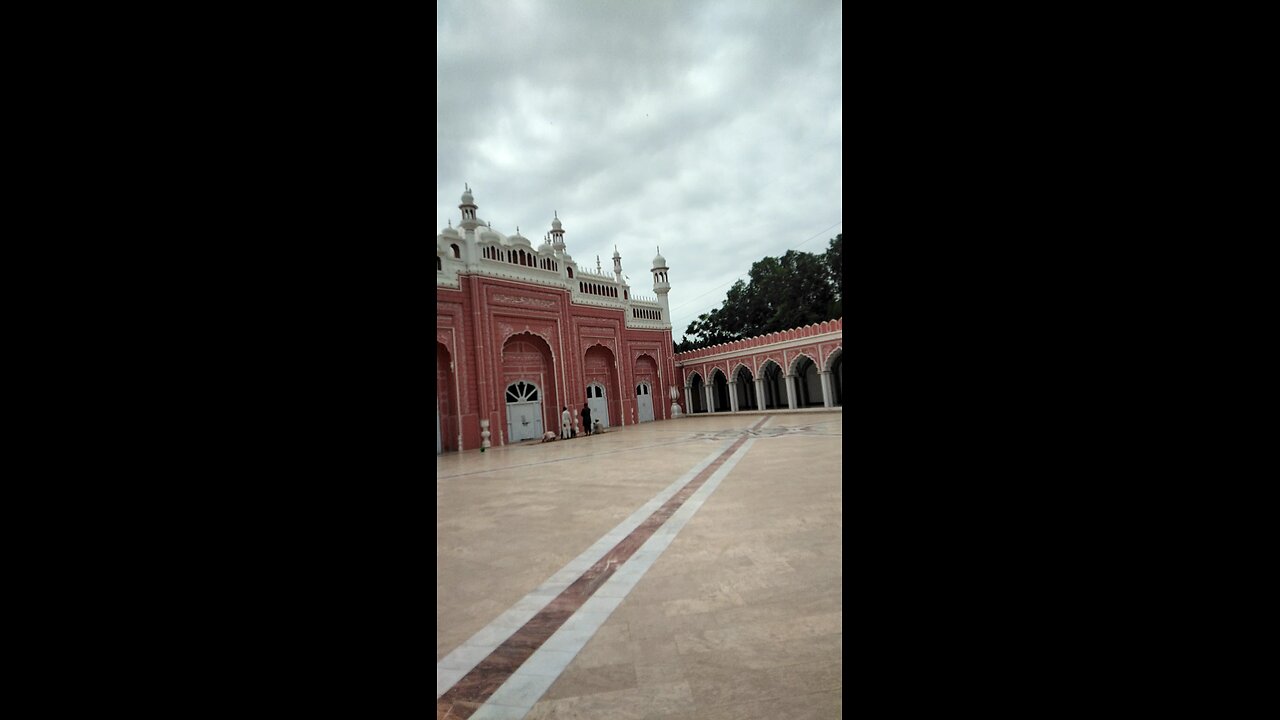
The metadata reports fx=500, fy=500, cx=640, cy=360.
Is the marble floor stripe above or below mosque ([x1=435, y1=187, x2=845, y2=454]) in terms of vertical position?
below

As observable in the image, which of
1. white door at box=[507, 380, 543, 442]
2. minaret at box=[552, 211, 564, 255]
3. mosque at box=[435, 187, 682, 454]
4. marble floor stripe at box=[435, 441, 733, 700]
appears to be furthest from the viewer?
minaret at box=[552, 211, 564, 255]

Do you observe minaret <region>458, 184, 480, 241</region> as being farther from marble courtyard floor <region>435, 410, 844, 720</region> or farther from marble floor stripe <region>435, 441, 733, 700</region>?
marble floor stripe <region>435, 441, 733, 700</region>

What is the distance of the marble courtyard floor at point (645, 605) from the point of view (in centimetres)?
184

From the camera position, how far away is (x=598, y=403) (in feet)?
71.6

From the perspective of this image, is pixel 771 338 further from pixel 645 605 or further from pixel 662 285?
pixel 645 605

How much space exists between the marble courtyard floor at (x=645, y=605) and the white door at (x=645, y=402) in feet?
61.1

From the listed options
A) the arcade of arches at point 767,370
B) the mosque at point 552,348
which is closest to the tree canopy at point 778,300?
the arcade of arches at point 767,370

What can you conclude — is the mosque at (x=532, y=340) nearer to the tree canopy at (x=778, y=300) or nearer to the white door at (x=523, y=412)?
the white door at (x=523, y=412)

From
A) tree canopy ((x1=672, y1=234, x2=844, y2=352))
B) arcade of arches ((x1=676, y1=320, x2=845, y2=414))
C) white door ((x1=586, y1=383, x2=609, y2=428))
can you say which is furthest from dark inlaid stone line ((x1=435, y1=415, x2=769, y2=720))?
tree canopy ((x1=672, y1=234, x2=844, y2=352))

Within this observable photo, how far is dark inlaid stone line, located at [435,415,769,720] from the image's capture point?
188 cm

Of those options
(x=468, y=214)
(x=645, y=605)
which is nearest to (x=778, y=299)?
(x=468, y=214)

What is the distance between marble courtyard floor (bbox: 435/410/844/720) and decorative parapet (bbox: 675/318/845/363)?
1749 centimetres

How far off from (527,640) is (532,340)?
17.3m
